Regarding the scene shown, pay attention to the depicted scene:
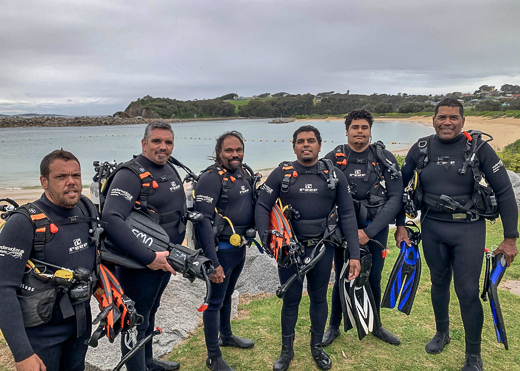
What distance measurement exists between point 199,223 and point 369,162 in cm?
187

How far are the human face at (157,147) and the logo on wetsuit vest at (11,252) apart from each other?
1.24 metres

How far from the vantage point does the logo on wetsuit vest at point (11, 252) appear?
6.01 feet

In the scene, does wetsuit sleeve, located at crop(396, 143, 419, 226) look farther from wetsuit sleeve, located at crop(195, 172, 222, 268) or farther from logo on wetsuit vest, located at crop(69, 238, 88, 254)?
logo on wetsuit vest, located at crop(69, 238, 88, 254)

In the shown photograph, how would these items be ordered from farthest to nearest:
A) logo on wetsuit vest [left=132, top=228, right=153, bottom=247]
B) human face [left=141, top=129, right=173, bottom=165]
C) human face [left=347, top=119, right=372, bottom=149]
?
human face [left=347, top=119, right=372, bottom=149] → human face [left=141, top=129, right=173, bottom=165] → logo on wetsuit vest [left=132, top=228, right=153, bottom=247]

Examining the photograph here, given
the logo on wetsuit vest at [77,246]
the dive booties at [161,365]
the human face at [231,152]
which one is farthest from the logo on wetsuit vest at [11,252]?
the dive booties at [161,365]

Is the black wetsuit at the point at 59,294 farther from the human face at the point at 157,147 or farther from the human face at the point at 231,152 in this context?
the human face at the point at 231,152

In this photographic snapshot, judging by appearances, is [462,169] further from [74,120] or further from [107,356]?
[74,120]

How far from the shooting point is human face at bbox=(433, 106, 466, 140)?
3324mm

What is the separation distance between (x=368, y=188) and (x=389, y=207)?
0.28 metres

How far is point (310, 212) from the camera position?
3.16 metres

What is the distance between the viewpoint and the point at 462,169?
3223 mm

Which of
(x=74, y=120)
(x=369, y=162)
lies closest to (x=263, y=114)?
(x=74, y=120)

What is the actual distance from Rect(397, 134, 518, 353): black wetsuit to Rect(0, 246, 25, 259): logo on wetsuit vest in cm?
340

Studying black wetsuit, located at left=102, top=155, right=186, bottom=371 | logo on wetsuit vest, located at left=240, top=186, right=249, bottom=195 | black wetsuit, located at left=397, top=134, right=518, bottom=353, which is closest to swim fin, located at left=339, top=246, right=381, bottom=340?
black wetsuit, located at left=397, top=134, right=518, bottom=353
